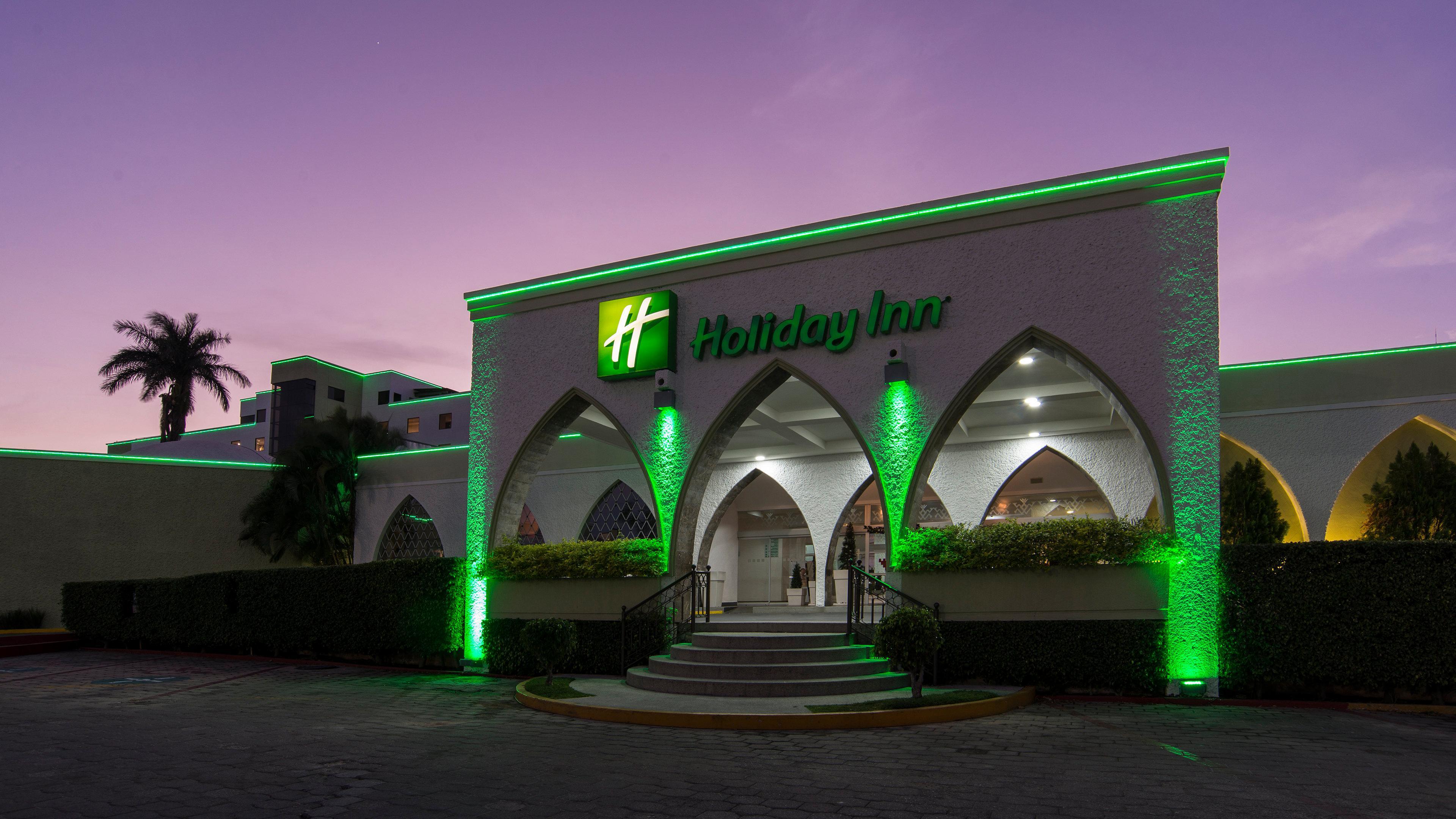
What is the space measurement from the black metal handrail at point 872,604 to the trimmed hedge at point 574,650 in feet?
10.4

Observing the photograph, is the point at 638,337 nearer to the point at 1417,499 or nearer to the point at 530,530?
the point at 530,530

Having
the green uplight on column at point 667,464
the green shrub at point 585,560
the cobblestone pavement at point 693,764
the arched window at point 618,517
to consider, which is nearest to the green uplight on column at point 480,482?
the green shrub at point 585,560

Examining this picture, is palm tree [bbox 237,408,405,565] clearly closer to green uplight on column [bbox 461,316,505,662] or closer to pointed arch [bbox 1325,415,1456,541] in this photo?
green uplight on column [bbox 461,316,505,662]

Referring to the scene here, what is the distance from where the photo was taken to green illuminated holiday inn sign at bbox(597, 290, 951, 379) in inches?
495

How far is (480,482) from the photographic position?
15.3 metres

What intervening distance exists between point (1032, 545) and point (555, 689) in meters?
5.98

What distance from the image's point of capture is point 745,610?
19.8m

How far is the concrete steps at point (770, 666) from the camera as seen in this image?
10719 mm

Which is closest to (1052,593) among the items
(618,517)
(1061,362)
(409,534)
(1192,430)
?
(1192,430)

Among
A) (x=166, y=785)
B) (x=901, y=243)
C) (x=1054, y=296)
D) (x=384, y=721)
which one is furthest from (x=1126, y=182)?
(x=166, y=785)

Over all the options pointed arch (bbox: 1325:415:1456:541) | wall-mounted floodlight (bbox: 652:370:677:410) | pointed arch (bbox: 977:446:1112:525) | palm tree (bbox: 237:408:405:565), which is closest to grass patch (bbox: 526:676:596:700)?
wall-mounted floodlight (bbox: 652:370:677:410)

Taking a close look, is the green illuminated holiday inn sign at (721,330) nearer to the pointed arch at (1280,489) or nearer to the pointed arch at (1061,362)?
the pointed arch at (1061,362)

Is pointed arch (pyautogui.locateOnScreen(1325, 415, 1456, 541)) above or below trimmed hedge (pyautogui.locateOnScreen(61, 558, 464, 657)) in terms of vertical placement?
above

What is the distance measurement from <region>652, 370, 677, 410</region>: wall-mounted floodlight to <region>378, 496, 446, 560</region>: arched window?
1201 cm
